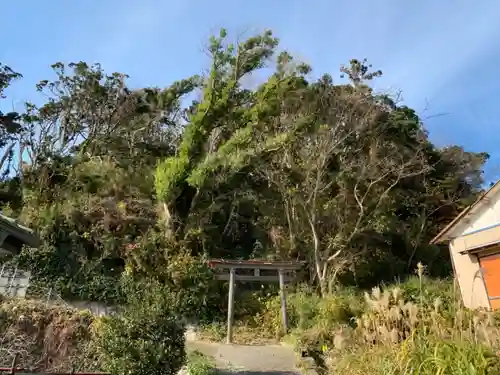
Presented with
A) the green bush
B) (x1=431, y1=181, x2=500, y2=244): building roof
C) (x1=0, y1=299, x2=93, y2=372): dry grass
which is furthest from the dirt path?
(x1=431, y1=181, x2=500, y2=244): building roof

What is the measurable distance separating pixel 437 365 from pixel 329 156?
13.2 metres

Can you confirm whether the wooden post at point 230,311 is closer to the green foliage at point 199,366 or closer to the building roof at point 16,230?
the green foliage at point 199,366

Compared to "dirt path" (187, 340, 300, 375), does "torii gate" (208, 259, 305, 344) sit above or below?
above

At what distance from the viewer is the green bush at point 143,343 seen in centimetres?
691

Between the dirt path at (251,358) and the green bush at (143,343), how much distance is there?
6.28 feet

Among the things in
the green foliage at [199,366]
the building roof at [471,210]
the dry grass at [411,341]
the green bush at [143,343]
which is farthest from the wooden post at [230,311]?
the building roof at [471,210]

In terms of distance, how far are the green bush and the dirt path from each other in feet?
6.28

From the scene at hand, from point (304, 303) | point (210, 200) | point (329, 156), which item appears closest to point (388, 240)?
point (329, 156)

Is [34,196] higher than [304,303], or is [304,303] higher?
[34,196]

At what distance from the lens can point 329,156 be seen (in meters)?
17.5

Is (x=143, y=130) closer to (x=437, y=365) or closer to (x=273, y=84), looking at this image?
(x=273, y=84)

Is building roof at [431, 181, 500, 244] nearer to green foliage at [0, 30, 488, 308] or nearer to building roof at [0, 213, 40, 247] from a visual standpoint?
green foliage at [0, 30, 488, 308]

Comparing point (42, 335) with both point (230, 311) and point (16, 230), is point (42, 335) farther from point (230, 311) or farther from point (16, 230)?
point (230, 311)

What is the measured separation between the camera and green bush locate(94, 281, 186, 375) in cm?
691
